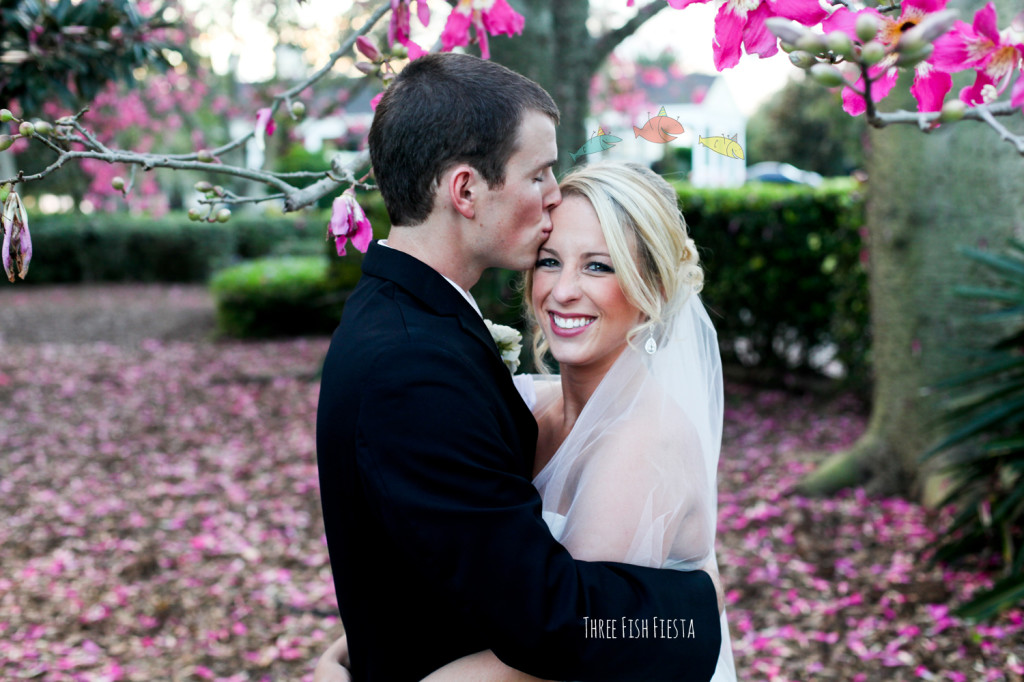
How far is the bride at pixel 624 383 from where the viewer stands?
1.70m

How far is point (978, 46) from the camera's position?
1191 mm

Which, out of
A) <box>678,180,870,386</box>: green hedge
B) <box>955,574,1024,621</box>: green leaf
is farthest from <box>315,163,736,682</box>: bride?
<box>678,180,870,386</box>: green hedge

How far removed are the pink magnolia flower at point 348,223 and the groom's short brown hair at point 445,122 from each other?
0.25 m

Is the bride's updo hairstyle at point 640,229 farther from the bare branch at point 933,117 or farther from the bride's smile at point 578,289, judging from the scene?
the bare branch at point 933,117

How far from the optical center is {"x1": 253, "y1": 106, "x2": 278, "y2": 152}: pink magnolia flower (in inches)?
80.7

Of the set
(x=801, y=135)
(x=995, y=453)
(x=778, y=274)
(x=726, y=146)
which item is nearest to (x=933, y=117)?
(x=726, y=146)

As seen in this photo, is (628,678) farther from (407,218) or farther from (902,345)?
(902,345)

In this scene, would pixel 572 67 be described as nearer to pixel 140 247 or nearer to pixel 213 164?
pixel 213 164

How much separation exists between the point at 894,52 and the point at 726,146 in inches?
23.9

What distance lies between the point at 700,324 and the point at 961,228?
3.27 m

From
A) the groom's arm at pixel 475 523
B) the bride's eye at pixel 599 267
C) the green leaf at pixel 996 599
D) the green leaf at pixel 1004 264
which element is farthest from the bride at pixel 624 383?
the green leaf at pixel 1004 264

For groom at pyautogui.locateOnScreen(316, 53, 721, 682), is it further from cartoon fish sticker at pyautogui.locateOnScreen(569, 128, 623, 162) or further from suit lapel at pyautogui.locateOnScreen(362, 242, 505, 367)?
cartoon fish sticker at pyautogui.locateOnScreen(569, 128, 623, 162)

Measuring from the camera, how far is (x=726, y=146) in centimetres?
166

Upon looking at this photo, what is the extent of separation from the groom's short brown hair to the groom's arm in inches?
14.8
